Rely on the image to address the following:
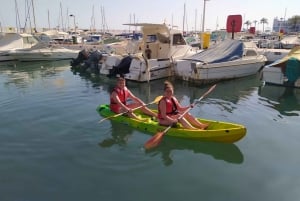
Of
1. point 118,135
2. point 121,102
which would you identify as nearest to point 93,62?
point 121,102

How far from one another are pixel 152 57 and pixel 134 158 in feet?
40.8

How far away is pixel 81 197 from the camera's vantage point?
218 inches

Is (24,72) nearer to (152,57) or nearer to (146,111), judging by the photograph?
(152,57)

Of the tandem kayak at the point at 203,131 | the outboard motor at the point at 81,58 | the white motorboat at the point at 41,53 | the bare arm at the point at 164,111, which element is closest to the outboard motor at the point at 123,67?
the outboard motor at the point at 81,58

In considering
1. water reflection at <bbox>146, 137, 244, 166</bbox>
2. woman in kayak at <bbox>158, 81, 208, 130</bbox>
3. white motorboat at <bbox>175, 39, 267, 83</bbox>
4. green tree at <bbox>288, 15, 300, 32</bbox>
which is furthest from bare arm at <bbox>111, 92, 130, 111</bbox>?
green tree at <bbox>288, 15, 300, 32</bbox>

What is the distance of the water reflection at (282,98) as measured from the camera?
454 inches

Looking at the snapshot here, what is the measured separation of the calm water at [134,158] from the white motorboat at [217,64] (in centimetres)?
350

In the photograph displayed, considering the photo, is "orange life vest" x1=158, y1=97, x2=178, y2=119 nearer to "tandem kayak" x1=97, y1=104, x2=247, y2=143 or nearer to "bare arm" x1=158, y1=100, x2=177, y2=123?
"bare arm" x1=158, y1=100, x2=177, y2=123

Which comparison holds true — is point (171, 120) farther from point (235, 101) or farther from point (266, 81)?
point (266, 81)

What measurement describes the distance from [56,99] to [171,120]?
664cm

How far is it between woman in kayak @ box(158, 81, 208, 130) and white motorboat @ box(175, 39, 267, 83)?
736 centimetres

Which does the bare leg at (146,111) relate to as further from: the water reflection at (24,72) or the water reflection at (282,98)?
the water reflection at (24,72)

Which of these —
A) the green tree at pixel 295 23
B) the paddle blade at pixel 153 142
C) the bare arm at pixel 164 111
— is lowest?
the paddle blade at pixel 153 142

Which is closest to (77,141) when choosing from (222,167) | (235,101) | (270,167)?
(222,167)
